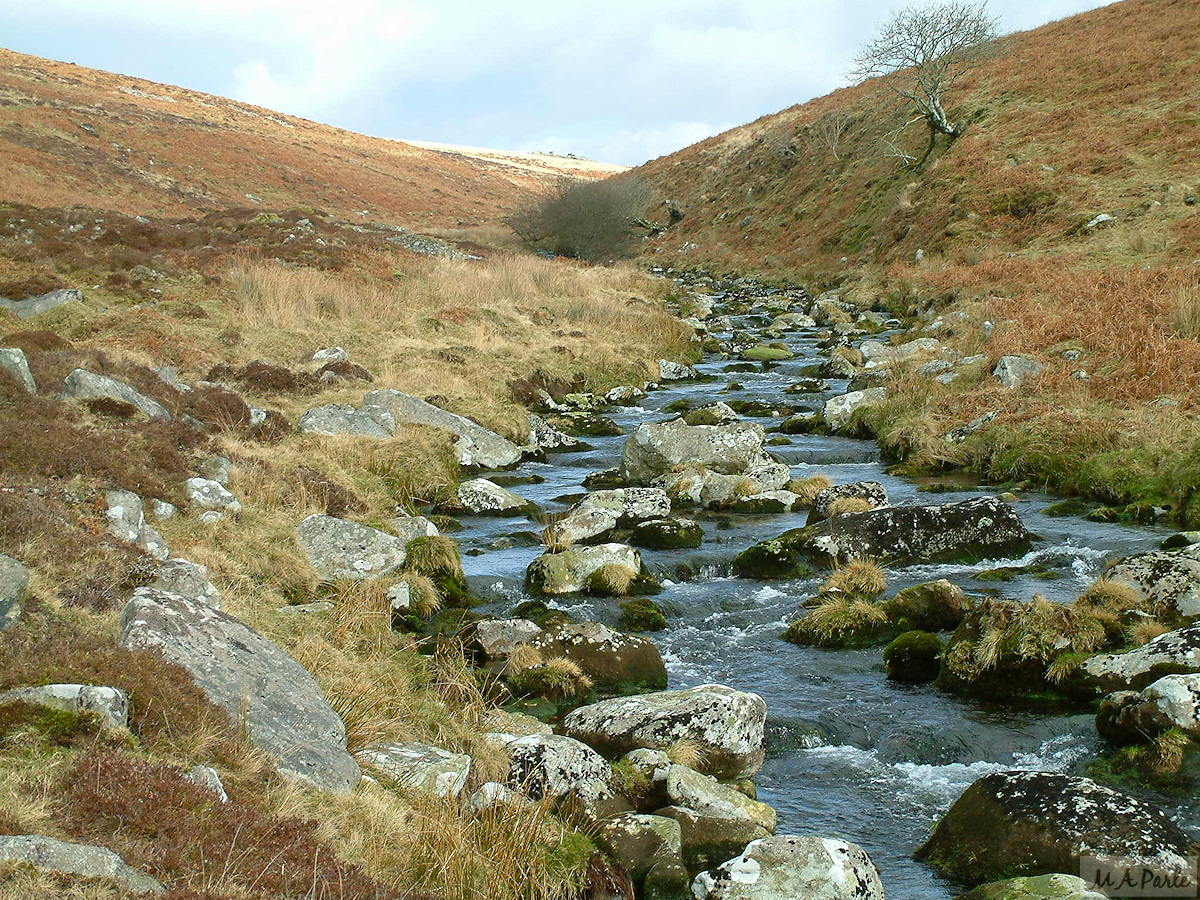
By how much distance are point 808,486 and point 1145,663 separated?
22.6 ft

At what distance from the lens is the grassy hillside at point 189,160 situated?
38.5 meters

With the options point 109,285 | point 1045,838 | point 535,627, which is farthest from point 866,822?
point 109,285

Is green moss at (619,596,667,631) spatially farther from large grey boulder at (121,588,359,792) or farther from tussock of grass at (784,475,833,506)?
tussock of grass at (784,475,833,506)

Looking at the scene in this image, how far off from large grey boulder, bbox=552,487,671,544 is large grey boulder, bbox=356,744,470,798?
18.1 ft

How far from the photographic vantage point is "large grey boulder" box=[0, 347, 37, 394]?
10.9 metres

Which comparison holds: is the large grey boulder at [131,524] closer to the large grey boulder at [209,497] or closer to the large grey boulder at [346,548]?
the large grey boulder at [209,497]

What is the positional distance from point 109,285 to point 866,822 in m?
19.7

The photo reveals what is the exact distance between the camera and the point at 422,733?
6723mm

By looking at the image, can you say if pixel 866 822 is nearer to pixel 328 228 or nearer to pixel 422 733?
pixel 422 733

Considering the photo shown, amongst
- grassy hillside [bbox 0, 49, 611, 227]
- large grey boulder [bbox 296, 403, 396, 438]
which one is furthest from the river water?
grassy hillside [bbox 0, 49, 611, 227]

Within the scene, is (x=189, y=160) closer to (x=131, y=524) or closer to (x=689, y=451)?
(x=689, y=451)

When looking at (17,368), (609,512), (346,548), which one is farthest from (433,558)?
(17,368)

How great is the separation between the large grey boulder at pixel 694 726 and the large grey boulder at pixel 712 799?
0.52 metres

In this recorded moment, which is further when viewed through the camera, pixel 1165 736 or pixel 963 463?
pixel 963 463
